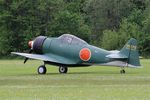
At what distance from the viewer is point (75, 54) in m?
33.0

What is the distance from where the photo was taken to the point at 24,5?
268ft

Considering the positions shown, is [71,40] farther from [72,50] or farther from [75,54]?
[75,54]

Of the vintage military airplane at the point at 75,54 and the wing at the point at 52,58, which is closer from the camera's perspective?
the vintage military airplane at the point at 75,54

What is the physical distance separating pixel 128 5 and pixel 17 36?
88.3 ft

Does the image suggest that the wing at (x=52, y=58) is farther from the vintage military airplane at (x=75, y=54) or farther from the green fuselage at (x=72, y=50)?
the green fuselage at (x=72, y=50)

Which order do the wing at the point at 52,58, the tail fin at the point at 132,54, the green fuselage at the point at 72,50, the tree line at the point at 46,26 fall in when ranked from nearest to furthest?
the tail fin at the point at 132,54 < the green fuselage at the point at 72,50 < the wing at the point at 52,58 < the tree line at the point at 46,26

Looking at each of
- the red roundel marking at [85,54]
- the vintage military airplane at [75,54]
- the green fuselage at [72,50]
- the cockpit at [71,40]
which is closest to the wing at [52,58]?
the vintage military airplane at [75,54]

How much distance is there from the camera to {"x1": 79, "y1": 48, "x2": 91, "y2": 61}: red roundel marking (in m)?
32.2

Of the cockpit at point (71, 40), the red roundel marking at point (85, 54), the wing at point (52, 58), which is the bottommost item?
the wing at point (52, 58)

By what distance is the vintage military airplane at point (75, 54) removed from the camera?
103ft

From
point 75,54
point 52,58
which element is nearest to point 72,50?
point 75,54

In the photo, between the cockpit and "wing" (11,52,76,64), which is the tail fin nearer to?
the cockpit

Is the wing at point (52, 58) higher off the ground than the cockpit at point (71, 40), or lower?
lower

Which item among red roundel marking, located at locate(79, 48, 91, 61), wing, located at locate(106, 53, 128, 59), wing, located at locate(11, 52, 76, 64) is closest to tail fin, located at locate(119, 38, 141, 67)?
wing, located at locate(106, 53, 128, 59)
